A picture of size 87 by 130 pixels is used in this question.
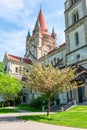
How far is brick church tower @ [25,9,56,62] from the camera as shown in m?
67.4

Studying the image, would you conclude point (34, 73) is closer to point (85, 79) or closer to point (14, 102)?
point (85, 79)

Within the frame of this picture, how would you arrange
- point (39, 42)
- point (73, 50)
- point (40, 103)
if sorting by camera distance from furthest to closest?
1. point (39, 42)
2. point (73, 50)
3. point (40, 103)

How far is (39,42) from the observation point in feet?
223

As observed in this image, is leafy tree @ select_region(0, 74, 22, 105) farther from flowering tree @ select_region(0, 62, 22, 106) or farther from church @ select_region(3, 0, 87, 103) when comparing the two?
church @ select_region(3, 0, 87, 103)

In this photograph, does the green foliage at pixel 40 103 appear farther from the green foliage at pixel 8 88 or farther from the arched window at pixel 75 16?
the arched window at pixel 75 16

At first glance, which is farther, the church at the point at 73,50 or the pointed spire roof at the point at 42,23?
the pointed spire roof at the point at 42,23

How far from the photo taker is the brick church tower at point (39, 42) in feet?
221

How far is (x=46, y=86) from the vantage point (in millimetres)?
19016

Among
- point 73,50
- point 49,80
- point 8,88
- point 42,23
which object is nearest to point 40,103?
point 8,88

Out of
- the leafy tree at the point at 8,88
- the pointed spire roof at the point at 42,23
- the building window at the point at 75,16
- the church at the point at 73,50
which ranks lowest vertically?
the leafy tree at the point at 8,88

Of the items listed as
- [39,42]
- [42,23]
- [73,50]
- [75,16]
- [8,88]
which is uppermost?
[42,23]

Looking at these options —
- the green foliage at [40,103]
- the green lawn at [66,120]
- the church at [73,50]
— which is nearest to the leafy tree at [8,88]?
the church at [73,50]

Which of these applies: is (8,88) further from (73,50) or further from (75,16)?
(75,16)

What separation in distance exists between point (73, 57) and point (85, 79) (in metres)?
7.22
